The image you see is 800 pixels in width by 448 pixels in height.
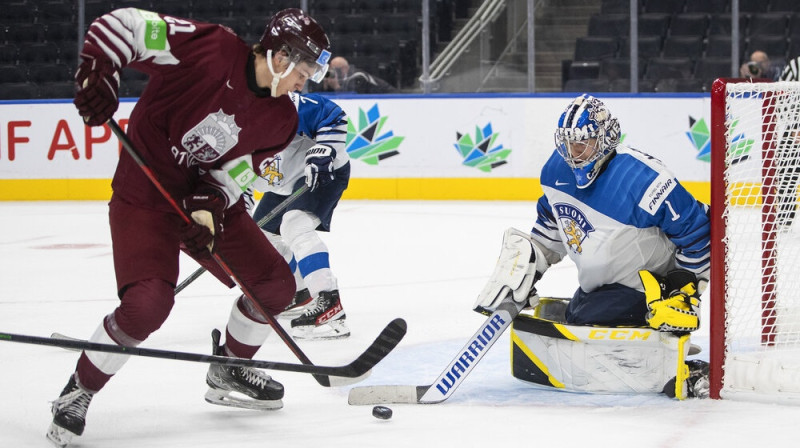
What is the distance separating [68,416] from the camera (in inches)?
96.3

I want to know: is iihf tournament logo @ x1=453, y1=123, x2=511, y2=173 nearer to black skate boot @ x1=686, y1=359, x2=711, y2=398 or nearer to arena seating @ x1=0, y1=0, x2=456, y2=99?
arena seating @ x1=0, y1=0, x2=456, y2=99

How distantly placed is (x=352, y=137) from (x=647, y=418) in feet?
20.6

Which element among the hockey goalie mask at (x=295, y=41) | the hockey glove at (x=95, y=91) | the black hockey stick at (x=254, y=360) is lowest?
the black hockey stick at (x=254, y=360)

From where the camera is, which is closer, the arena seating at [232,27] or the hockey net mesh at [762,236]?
the hockey net mesh at [762,236]

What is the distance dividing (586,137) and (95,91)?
126 cm

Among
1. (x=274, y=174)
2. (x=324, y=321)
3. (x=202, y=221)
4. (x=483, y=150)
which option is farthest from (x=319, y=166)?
(x=483, y=150)

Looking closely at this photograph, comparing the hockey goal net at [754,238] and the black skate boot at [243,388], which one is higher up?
the hockey goal net at [754,238]

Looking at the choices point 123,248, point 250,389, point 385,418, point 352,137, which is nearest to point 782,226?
point 385,418

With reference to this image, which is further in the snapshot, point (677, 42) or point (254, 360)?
point (677, 42)

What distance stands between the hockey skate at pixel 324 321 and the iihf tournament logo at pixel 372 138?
4906 millimetres

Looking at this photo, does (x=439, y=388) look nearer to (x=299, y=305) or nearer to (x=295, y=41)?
(x=295, y=41)

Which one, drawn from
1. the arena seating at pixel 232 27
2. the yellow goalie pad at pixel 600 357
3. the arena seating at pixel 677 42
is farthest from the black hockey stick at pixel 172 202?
the arena seating at pixel 232 27

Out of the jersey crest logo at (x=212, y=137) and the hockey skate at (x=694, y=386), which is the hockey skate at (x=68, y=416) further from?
the hockey skate at (x=694, y=386)

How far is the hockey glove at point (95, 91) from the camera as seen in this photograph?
2305 mm
